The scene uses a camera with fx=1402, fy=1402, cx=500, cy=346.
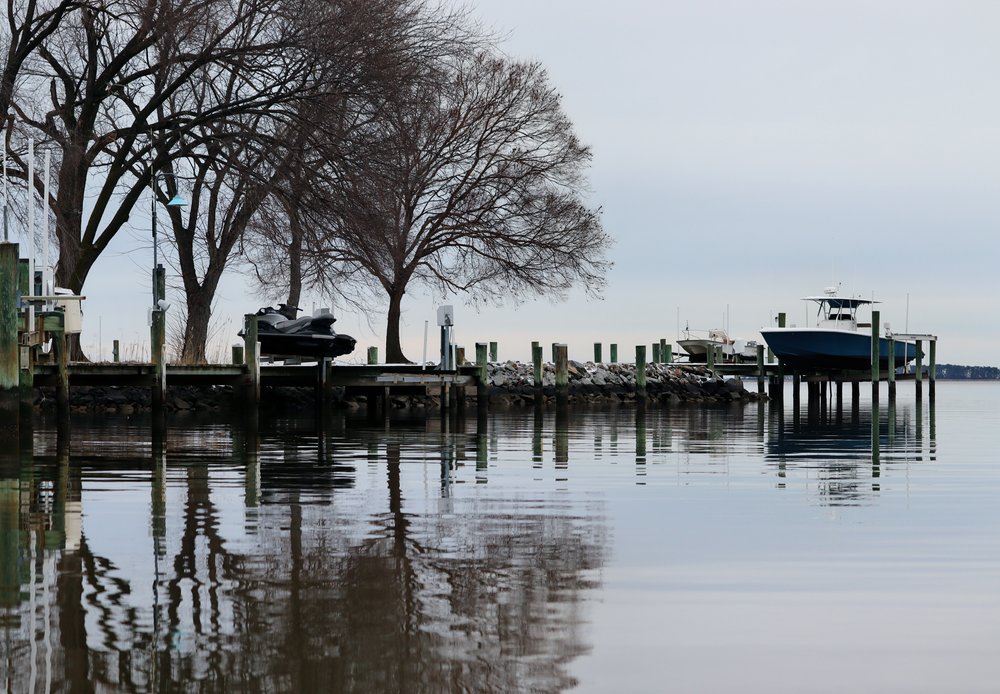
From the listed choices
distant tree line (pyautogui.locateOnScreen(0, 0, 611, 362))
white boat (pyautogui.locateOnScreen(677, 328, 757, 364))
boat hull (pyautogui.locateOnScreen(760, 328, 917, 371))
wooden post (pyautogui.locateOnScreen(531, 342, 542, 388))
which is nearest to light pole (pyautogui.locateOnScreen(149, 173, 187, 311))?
→ distant tree line (pyautogui.locateOnScreen(0, 0, 611, 362))

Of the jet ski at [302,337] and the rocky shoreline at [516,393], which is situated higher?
the jet ski at [302,337]

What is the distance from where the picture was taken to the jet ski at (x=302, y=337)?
30562 mm

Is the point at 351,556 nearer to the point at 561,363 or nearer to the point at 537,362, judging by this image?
the point at 561,363

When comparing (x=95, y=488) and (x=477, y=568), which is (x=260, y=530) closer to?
(x=477, y=568)

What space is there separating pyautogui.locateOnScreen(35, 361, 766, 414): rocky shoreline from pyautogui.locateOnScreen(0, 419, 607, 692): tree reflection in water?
21.9 metres

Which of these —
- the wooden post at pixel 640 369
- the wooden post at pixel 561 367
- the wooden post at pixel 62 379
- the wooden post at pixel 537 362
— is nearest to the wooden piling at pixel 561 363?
the wooden post at pixel 561 367

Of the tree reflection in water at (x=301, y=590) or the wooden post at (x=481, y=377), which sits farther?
the wooden post at (x=481, y=377)

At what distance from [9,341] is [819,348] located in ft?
121

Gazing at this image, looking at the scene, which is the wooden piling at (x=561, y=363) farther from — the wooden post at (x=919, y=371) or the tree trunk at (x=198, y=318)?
the wooden post at (x=919, y=371)

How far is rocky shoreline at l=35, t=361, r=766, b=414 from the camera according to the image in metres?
36.3

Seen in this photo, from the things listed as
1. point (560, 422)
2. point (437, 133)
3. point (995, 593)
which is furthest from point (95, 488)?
point (437, 133)

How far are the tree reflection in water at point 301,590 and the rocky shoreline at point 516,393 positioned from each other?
72.0 ft

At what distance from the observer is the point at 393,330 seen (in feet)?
143

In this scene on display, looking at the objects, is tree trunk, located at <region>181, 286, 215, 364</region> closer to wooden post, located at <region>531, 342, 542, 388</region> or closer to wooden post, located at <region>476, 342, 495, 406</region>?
wooden post, located at <region>476, 342, 495, 406</region>
